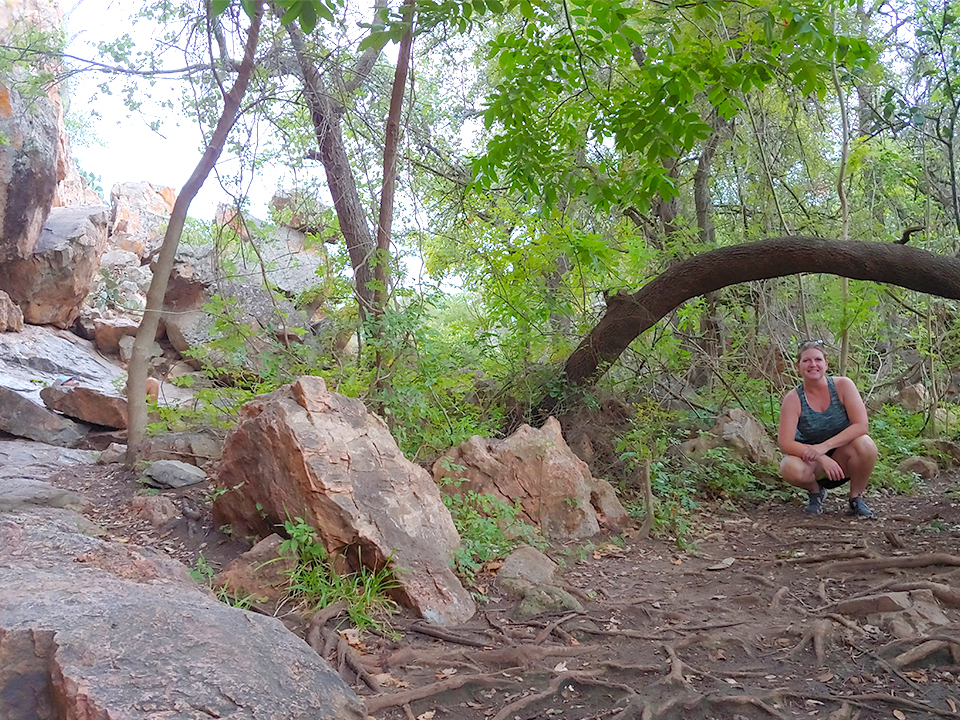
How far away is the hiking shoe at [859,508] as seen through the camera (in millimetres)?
5407

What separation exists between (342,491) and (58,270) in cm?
1001

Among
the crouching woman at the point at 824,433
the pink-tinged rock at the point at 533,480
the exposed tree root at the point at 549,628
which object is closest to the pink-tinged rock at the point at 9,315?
the pink-tinged rock at the point at 533,480

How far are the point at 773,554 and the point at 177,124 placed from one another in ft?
21.1

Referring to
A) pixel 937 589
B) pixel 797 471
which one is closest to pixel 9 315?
pixel 797 471

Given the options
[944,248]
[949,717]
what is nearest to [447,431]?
[949,717]

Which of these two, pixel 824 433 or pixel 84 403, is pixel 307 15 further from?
pixel 84 403

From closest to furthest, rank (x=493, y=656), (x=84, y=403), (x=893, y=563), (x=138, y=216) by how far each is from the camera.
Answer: (x=493, y=656), (x=893, y=563), (x=84, y=403), (x=138, y=216)

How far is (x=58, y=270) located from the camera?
11.6m

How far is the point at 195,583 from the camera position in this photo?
11.5 ft

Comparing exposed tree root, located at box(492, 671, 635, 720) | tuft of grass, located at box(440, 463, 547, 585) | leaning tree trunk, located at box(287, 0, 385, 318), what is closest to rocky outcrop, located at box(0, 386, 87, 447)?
leaning tree trunk, located at box(287, 0, 385, 318)

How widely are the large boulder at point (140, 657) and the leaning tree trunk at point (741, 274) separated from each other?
4.67m

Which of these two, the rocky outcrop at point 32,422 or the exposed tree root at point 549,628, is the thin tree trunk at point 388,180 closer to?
the exposed tree root at point 549,628

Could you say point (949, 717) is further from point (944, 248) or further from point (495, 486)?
point (944, 248)

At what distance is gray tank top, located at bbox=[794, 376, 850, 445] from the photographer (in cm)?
543
